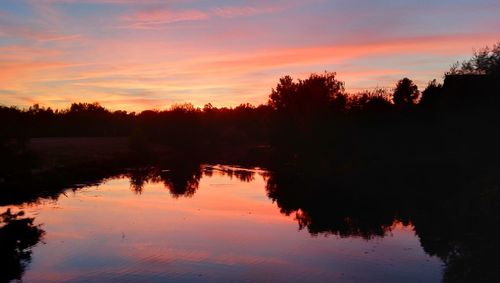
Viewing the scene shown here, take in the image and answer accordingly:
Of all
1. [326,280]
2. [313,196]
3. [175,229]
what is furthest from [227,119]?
[326,280]

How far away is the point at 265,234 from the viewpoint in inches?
991

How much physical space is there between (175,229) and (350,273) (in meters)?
10.8

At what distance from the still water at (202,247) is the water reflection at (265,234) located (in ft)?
0.16

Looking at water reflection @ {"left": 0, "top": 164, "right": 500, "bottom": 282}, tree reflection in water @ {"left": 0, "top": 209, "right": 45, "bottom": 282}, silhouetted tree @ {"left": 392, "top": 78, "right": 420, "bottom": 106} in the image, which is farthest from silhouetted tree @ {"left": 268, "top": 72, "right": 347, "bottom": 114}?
tree reflection in water @ {"left": 0, "top": 209, "right": 45, "bottom": 282}

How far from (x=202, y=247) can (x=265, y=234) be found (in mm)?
4217

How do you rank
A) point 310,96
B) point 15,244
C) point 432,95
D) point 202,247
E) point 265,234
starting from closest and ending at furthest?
1. point 15,244
2. point 202,247
3. point 265,234
4. point 432,95
5. point 310,96

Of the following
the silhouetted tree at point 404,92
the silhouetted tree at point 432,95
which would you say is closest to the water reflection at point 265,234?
the silhouetted tree at point 432,95

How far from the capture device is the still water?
18.1 metres

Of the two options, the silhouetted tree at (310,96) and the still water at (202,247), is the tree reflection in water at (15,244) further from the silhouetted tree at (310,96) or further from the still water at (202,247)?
the silhouetted tree at (310,96)

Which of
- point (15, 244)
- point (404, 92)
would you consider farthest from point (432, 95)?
point (15, 244)

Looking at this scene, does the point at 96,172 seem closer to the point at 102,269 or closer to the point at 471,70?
the point at 102,269

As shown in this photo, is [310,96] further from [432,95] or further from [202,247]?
[202,247]

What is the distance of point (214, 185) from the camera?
4641cm

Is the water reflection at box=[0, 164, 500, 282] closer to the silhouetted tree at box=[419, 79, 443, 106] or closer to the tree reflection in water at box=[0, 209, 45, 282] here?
the tree reflection in water at box=[0, 209, 45, 282]
